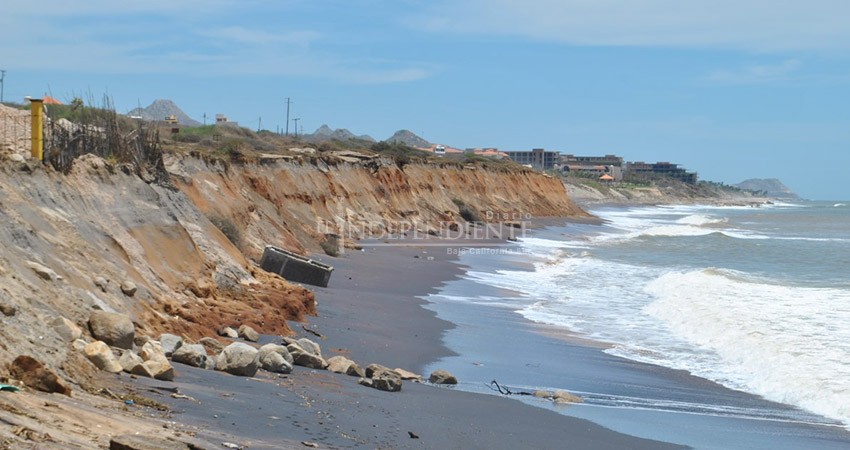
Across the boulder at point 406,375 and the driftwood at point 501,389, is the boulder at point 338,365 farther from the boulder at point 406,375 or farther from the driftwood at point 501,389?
the driftwood at point 501,389

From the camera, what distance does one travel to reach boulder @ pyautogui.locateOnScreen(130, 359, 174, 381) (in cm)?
811

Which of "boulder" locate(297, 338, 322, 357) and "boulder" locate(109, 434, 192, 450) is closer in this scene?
"boulder" locate(109, 434, 192, 450)

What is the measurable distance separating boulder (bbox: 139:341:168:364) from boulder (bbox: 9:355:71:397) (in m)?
1.89

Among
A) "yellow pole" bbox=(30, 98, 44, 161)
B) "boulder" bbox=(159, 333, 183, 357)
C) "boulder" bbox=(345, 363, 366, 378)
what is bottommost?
"boulder" bbox=(345, 363, 366, 378)

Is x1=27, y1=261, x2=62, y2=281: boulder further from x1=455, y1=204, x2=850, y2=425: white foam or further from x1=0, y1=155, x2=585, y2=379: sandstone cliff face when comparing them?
x1=455, y1=204, x2=850, y2=425: white foam

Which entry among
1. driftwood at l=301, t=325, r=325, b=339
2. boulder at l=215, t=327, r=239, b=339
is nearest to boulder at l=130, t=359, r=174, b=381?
boulder at l=215, t=327, r=239, b=339

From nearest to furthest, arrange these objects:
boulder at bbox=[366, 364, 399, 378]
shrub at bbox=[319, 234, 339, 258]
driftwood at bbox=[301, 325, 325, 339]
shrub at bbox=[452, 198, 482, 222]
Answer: boulder at bbox=[366, 364, 399, 378] → driftwood at bbox=[301, 325, 325, 339] → shrub at bbox=[319, 234, 339, 258] → shrub at bbox=[452, 198, 482, 222]

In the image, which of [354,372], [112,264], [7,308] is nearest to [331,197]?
[112,264]

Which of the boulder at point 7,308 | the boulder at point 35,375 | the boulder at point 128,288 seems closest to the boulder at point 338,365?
the boulder at point 128,288

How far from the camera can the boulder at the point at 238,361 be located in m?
9.38

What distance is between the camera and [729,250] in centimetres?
4156

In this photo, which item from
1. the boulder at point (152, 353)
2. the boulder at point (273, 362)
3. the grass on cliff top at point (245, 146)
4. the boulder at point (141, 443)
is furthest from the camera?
the grass on cliff top at point (245, 146)

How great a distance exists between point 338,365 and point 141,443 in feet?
18.6

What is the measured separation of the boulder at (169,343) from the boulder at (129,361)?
1.01 metres
